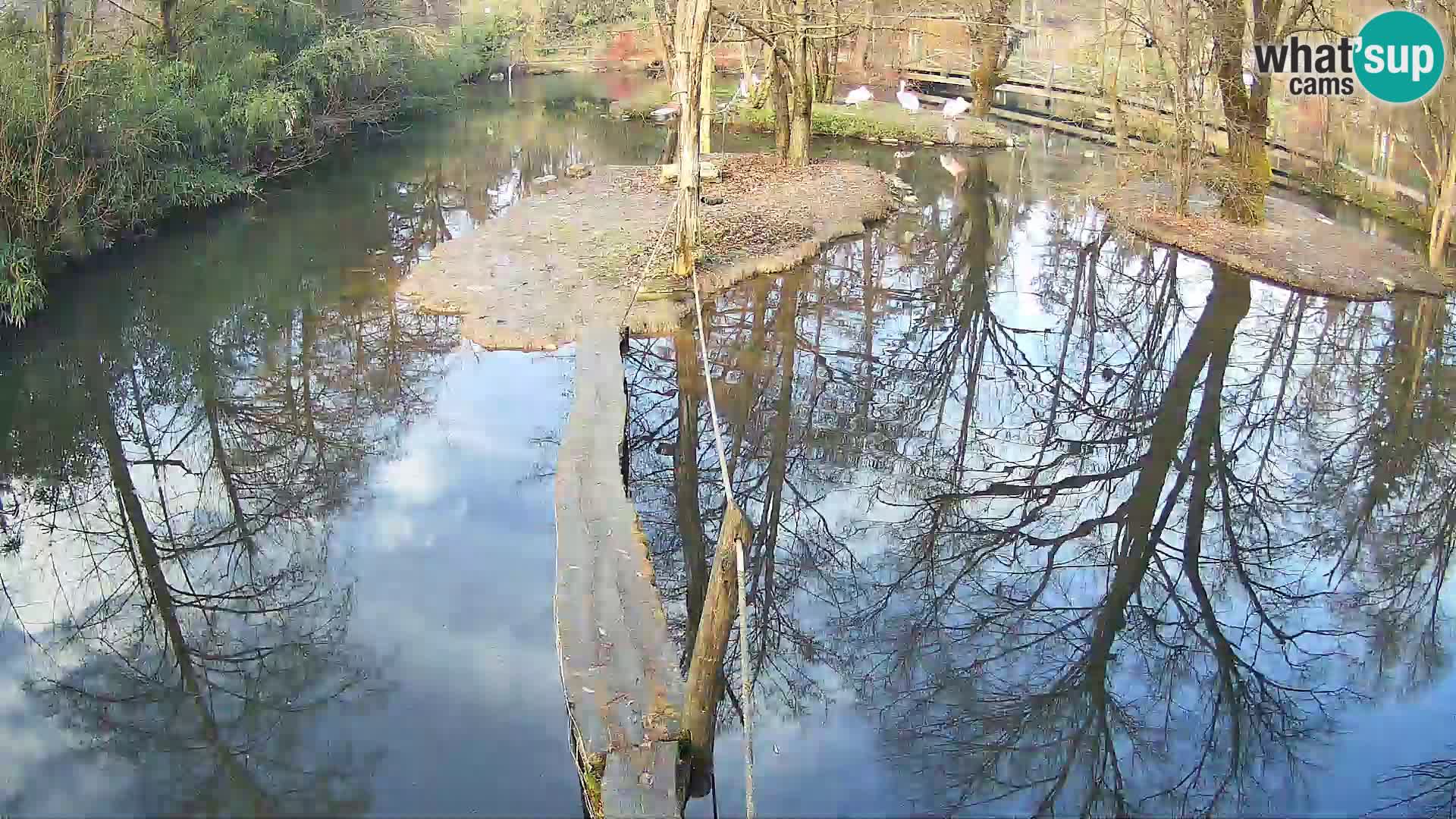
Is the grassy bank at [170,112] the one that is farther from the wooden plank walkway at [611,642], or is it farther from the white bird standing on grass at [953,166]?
the white bird standing on grass at [953,166]

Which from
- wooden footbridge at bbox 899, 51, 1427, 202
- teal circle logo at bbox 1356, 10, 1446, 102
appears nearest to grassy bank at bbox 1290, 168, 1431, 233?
wooden footbridge at bbox 899, 51, 1427, 202

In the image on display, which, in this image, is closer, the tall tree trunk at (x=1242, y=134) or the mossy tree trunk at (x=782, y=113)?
the tall tree trunk at (x=1242, y=134)

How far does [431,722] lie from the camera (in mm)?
5879

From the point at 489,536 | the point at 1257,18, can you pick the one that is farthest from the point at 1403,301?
the point at 489,536

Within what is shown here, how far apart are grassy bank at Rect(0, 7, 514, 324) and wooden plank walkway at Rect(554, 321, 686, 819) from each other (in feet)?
23.7

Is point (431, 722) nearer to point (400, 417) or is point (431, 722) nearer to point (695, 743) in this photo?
point (695, 743)

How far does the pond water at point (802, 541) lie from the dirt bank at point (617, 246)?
18.0 inches

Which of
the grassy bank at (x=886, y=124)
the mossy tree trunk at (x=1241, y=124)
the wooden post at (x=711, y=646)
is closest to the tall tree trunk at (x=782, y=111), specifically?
the grassy bank at (x=886, y=124)

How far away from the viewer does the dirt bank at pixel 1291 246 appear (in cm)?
1283

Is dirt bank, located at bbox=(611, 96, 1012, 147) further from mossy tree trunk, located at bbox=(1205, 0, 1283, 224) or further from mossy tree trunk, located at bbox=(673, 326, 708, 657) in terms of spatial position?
mossy tree trunk, located at bbox=(673, 326, 708, 657)

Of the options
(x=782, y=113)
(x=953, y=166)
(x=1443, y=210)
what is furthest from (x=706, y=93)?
(x=1443, y=210)

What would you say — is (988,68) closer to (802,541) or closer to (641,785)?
(802,541)

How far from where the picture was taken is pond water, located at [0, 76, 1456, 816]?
5.68 meters

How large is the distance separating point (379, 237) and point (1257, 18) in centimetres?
1134
